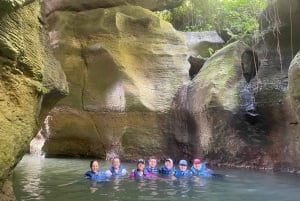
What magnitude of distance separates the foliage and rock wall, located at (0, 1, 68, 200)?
12.3 meters

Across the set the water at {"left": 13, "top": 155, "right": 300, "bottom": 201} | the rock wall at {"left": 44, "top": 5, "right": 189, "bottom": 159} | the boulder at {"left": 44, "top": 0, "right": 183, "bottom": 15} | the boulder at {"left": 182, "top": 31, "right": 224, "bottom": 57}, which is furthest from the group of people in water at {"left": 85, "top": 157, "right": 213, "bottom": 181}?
the boulder at {"left": 182, "top": 31, "right": 224, "bottom": 57}

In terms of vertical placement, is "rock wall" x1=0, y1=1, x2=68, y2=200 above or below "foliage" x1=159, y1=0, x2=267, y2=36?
below

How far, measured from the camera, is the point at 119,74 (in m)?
15.6

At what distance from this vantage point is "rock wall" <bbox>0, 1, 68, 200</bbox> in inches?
218

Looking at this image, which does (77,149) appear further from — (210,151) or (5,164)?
(5,164)

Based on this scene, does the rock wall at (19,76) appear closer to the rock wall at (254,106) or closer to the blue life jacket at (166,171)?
the blue life jacket at (166,171)

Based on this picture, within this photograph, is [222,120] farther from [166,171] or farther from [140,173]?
[140,173]

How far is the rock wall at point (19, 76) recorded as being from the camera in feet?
18.2

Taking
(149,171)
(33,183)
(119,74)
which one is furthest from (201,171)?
(119,74)

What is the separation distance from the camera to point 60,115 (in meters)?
16.6

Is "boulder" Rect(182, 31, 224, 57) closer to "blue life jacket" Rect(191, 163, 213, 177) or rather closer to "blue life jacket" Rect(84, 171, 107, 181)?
"blue life jacket" Rect(191, 163, 213, 177)

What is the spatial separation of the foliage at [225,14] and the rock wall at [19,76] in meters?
12.3

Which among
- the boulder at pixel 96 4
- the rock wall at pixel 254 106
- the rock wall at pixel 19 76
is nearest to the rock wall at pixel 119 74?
the boulder at pixel 96 4

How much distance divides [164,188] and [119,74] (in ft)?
23.9
